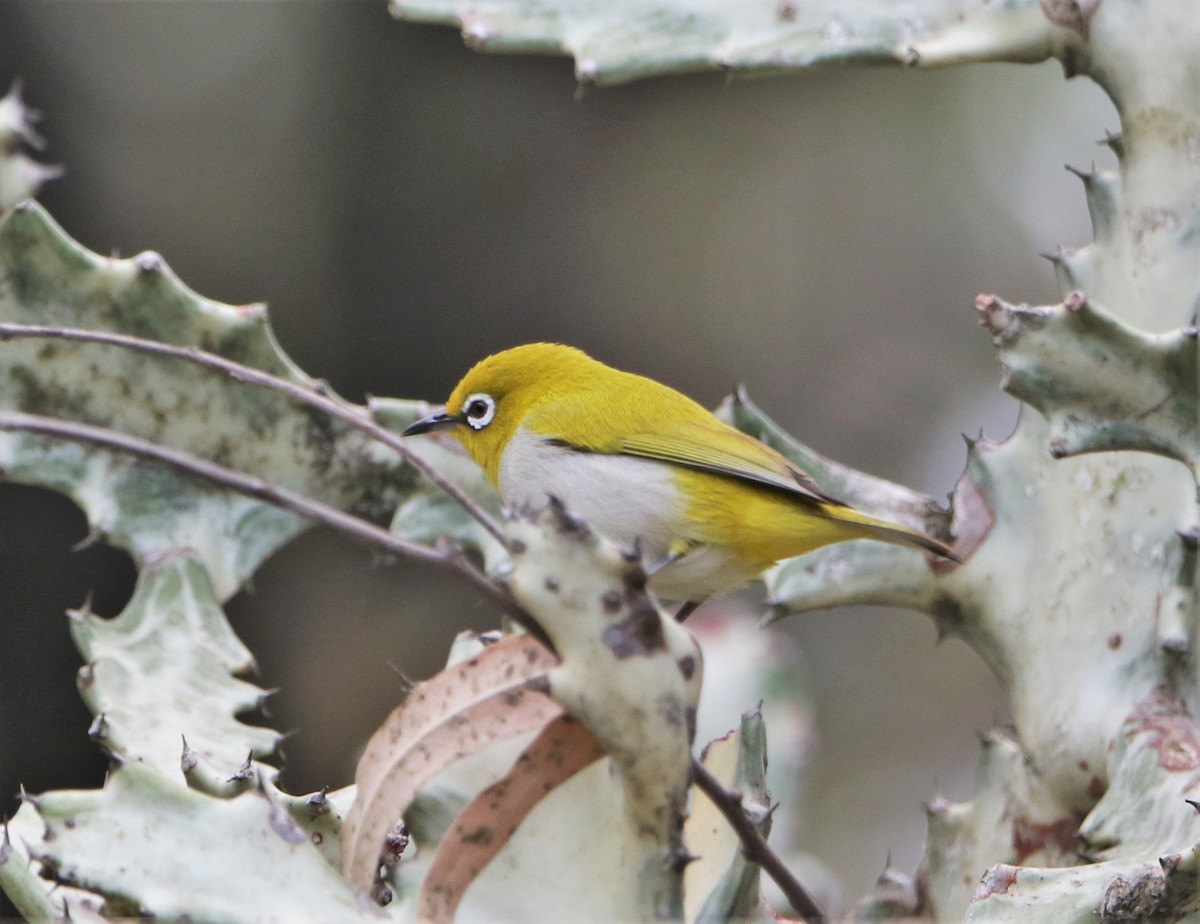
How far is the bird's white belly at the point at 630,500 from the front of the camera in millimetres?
2494

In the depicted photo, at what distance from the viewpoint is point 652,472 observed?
2.60 metres

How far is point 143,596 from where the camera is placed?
2322 millimetres

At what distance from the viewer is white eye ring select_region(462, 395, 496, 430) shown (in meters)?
2.81

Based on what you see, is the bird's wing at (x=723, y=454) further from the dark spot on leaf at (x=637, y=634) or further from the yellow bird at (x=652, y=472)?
the dark spot on leaf at (x=637, y=634)

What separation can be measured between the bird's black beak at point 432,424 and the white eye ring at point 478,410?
54 millimetres

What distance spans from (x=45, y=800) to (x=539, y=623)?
0.57 meters

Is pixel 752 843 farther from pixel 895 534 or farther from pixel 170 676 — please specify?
pixel 170 676

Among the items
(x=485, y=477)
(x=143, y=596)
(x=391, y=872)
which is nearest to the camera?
(x=391, y=872)

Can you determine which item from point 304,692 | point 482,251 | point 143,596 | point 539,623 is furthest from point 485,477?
point 482,251

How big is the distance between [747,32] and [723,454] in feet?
2.35

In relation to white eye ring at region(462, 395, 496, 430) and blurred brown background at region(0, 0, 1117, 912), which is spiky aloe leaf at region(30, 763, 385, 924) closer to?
white eye ring at region(462, 395, 496, 430)

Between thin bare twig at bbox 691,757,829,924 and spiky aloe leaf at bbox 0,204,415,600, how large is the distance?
114 centimetres

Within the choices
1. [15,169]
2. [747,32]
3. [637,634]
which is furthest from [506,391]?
[637,634]

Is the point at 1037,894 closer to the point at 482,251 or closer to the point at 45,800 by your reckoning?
the point at 45,800
